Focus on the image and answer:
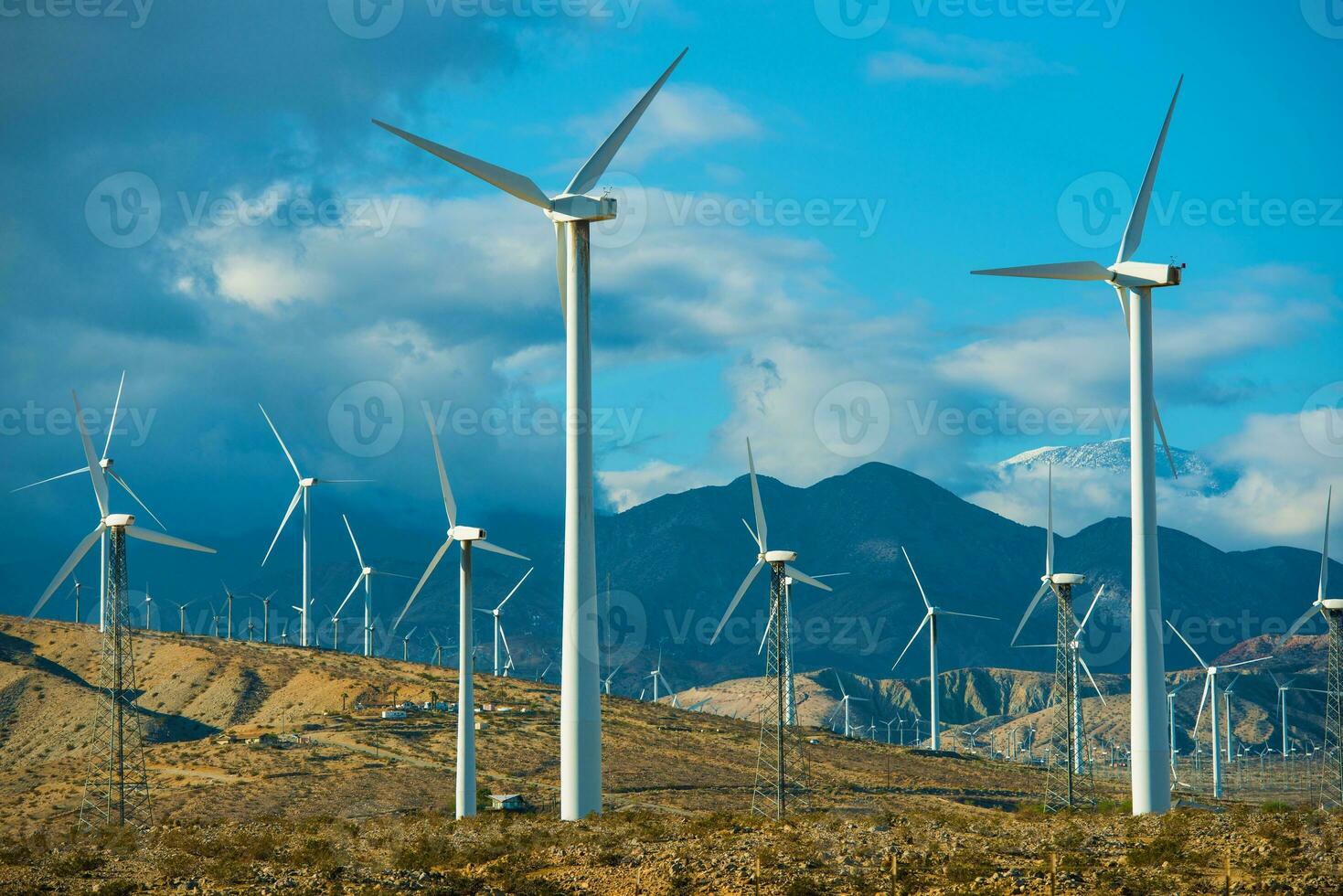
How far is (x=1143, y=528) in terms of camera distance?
2020 inches

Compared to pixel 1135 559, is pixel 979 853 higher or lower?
lower

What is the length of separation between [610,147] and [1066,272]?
18525mm

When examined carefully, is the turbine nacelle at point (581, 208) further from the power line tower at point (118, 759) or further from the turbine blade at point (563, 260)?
the power line tower at point (118, 759)

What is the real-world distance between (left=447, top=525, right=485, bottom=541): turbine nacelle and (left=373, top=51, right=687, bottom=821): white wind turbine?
63.3 ft

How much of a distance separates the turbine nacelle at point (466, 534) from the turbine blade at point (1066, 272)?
85.8 ft

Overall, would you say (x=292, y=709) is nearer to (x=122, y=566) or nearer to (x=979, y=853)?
(x=122, y=566)

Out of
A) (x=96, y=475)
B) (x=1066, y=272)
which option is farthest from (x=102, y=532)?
(x=1066, y=272)

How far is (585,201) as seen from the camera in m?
48.8

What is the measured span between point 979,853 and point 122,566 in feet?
146

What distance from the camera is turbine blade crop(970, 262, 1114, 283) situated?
56.1 m

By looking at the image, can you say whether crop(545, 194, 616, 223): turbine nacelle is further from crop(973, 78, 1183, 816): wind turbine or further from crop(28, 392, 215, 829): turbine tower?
crop(28, 392, 215, 829): turbine tower

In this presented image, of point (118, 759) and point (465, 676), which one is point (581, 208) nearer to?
point (465, 676)

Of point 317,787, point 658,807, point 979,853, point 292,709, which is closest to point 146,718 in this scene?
point 292,709

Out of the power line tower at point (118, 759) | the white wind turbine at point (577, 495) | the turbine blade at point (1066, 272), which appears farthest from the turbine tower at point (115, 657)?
the turbine blade at point (1066, 272)
